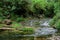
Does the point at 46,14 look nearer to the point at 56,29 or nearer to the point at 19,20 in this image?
the point at 19,20

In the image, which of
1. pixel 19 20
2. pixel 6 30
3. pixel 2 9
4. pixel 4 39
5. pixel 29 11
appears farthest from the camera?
pixel 29 11

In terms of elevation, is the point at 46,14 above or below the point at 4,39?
below

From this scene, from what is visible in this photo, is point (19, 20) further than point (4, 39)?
Yes

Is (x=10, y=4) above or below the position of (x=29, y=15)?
above

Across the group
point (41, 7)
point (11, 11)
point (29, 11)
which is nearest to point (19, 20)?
point (11, 11)

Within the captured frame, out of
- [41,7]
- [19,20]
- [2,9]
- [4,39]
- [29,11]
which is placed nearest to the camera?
[4,39]

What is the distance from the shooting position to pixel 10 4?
41.6 meters

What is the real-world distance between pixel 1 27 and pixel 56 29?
25.1ft

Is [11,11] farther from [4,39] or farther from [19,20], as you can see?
[4,39]

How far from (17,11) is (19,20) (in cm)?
487

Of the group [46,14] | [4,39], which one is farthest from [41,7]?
[4,39]

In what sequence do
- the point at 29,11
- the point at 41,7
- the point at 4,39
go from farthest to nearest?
the point at 41,7
the point at 29,11
the point at 4,39

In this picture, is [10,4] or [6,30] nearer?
[6,30]

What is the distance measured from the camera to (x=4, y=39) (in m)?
22.1
